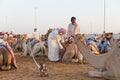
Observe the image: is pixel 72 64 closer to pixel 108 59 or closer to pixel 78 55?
pixel 78 55

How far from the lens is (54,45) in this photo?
536 inches

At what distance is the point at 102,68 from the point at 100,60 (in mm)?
238

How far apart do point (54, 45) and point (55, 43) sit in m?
0.11

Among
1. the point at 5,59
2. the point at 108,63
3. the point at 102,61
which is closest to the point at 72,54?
the point at 5,59

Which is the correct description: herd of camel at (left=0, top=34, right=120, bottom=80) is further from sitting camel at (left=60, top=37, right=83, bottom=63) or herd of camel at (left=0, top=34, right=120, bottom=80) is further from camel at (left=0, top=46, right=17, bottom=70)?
sitting camel at (left=60, top=37, right=83, bottom=63)

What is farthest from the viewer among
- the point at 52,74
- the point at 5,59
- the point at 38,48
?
the point at 38,48

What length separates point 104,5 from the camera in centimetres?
3108

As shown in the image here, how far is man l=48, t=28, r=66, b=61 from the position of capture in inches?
533

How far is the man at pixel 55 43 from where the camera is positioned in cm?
1354

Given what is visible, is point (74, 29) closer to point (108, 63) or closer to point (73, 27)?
point (73, 27)

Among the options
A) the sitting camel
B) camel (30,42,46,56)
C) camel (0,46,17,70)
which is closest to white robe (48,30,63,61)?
the sitting camel

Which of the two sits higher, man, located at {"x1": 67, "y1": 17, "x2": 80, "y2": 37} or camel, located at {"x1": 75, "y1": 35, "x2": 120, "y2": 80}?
man, located at {"x1": 67, "y1": 17, "x2": 80, "y2": 37}

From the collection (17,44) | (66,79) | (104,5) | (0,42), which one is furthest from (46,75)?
(104,5)

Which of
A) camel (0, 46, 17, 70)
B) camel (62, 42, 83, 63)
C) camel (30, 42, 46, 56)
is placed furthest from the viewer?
camel (30, 42, 46, 56)
